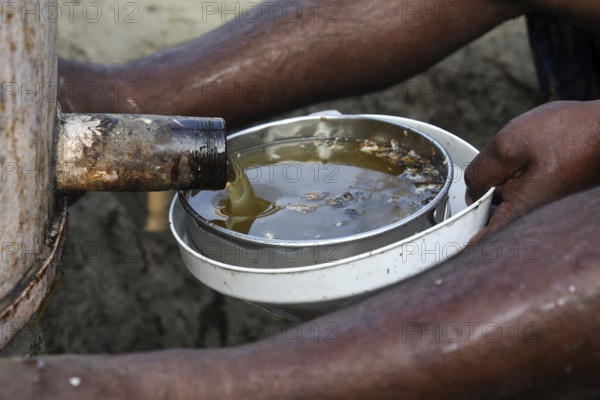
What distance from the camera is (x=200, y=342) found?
2869 millimetres

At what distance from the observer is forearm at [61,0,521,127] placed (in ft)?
6.83

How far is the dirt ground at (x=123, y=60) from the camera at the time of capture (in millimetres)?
2750

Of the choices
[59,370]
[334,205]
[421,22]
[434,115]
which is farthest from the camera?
[434,115]

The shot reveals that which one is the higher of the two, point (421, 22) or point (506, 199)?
point (421, 22)

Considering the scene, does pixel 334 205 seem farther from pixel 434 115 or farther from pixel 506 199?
pixel 434 115

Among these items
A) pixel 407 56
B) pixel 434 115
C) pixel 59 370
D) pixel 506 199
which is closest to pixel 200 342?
pixel 434 115

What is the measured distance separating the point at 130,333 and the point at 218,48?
1.14 metres

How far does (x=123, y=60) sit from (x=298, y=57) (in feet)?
2.68

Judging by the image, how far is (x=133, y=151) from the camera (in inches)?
57.1

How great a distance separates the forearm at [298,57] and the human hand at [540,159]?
0.56 m

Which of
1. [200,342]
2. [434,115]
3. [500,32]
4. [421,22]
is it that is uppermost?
[421,22]

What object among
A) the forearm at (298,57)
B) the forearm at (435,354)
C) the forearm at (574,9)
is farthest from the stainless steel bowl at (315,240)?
the forearm at (574,9)

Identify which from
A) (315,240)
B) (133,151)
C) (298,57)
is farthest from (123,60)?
(315,240)

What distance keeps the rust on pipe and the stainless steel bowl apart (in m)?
0.10
